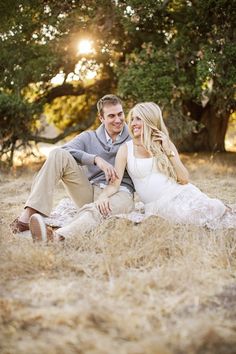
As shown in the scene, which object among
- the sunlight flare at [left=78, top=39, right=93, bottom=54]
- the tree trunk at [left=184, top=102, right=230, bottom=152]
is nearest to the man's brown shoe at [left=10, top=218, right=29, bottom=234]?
the sunlight flare at [left=78, top=39, right=93, bottom=54]

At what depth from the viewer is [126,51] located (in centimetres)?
1046

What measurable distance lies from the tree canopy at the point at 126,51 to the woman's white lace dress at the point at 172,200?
446 centimetres

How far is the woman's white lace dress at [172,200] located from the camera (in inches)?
175

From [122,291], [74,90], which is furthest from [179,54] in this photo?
[122,291]

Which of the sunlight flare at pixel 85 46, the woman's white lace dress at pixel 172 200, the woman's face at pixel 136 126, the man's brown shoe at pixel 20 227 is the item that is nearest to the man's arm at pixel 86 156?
the woman's white lace dress at pixel 172 200

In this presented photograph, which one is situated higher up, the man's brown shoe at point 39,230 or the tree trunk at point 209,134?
the tree trunk at point 209,134

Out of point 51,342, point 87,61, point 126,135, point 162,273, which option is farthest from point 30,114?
point 51,342

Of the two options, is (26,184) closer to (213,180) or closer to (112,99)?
(213,180)

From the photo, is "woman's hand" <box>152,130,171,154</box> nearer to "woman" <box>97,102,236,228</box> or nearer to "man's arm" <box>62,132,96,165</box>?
"woman" <box>97,102,236,228</box>

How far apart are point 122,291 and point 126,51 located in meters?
8.27

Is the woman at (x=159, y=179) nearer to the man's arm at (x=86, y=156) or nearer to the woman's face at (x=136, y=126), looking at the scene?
the woman's face at (x=136, y=126)

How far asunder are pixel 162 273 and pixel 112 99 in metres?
2.38

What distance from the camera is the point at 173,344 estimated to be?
227 cm

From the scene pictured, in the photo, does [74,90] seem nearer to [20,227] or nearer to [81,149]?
[81,149]
